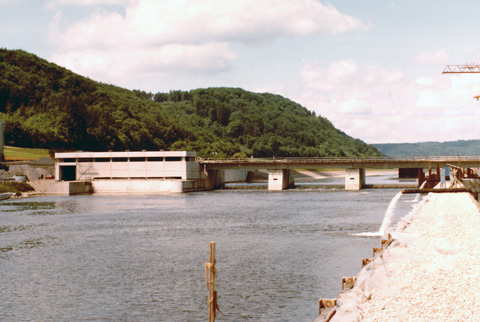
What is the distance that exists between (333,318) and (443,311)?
4.02m

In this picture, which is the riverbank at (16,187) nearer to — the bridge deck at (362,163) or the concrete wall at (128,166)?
the concrete wall at (128,166)

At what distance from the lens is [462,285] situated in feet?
79.6

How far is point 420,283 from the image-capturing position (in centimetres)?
2534

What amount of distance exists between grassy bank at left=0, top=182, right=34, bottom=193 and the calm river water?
61.4m

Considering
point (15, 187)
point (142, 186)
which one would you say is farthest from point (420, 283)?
point (15, 187)

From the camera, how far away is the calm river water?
3158 centimetres

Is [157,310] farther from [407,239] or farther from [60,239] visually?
[60,239]

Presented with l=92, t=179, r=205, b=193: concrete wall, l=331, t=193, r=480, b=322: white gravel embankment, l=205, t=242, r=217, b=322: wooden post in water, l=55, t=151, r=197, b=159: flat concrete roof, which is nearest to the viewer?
l=331, t=193, r=480, b=322: white gravel embankment

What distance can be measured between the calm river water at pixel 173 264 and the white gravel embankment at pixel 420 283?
4.68 metres

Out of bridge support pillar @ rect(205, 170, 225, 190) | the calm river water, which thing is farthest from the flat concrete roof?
the calm river water

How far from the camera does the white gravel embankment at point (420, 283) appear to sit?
20641mm

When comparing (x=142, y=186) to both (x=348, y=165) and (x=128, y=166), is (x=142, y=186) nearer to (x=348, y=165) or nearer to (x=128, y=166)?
(x=128, y=166)

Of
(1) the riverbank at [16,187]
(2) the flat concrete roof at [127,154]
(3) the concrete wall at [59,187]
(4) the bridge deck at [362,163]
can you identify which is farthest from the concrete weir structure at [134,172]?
(1) the riverbank at [16,187]

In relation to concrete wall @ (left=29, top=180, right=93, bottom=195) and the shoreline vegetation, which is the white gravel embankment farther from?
concrete wall @ (left=29, top=180, right=93, bottom=195)
